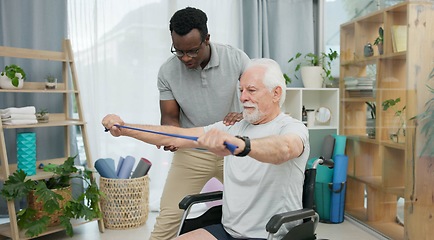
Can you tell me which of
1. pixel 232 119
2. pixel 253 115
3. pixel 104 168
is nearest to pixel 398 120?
pixel 232 119

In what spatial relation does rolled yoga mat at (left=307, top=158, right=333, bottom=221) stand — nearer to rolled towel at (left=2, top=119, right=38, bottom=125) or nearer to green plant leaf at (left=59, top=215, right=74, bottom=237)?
green plant leaf at (left=59, top=215, right=74, bottom=237)

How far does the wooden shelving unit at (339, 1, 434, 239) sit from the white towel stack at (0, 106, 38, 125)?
2561 mm

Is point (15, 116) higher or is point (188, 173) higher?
point (15, 116)

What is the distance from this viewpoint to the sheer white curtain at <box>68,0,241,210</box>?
3891 millimetres

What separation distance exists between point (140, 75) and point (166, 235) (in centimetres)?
211

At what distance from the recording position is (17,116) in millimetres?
3223

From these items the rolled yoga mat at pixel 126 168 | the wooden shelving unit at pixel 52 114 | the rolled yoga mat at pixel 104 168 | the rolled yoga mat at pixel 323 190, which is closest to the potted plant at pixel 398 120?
the rolled yoga mat at pixel 323 190

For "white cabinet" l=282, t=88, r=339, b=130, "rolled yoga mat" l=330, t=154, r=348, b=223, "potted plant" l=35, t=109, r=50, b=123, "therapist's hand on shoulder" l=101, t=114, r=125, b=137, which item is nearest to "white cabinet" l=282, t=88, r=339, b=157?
"white cabinet" l=282, t=88, r=339, b=130

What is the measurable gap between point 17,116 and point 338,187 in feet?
8.29

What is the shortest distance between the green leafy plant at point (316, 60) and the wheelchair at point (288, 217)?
223 cm

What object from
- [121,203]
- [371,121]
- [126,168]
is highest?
[371,121]

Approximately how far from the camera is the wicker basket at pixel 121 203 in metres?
3.57

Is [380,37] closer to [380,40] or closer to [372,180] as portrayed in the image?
[380,40]

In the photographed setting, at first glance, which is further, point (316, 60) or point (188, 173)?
point (316, 60)
